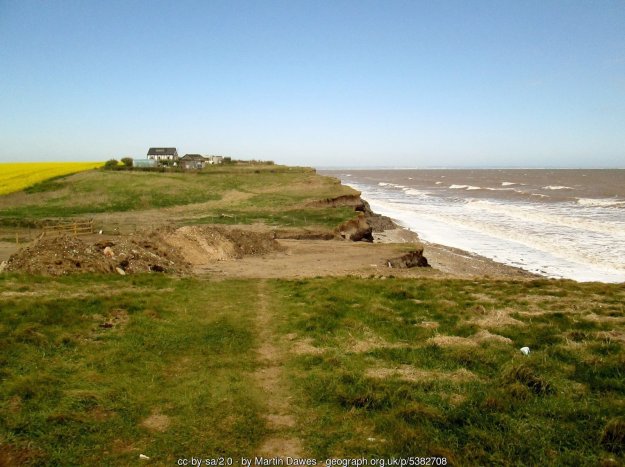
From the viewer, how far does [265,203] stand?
169 ft

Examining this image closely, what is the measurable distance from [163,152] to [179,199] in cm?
8273

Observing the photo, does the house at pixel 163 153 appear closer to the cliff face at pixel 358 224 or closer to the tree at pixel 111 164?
the tree at pixel 111 164

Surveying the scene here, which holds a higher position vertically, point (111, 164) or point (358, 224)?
point (111, 164)

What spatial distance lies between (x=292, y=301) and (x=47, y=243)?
38.4 ft

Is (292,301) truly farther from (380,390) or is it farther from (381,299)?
(380,390)

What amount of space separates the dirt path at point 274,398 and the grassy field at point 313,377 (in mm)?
44

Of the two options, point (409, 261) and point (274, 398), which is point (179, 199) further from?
point (274, 398)

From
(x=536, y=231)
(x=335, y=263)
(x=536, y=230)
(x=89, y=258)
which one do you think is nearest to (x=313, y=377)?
(x=89, y=258)

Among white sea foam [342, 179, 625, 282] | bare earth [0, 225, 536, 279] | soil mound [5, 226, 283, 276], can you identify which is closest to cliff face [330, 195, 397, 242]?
white sea foam [342, 179, 625, 282]

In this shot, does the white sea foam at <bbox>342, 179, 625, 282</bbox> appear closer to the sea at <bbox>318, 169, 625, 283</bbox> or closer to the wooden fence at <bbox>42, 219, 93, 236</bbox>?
the sea at <bbox>318, 169, 625, 283</bbox>

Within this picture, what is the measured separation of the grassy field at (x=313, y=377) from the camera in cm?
652

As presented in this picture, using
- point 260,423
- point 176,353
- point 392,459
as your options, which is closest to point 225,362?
point 176,353

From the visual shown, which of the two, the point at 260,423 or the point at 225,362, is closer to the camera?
the point at 260,423

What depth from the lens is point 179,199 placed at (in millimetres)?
55344
